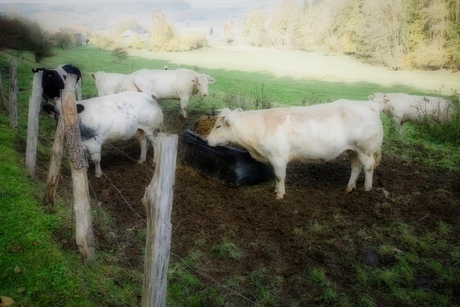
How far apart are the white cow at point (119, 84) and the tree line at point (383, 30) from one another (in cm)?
→ 740

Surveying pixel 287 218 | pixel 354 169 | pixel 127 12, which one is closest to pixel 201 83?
pixel 354 169

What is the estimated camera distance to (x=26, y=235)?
12.2 ft

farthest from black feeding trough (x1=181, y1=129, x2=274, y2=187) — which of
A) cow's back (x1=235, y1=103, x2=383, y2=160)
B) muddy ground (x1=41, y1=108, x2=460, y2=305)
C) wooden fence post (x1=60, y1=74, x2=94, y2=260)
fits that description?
wooden fence post (x1=60, y1=74, x2=94, y2=260)

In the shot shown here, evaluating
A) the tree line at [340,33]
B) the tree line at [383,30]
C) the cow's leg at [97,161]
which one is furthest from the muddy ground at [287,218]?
the tree line at [340,33]

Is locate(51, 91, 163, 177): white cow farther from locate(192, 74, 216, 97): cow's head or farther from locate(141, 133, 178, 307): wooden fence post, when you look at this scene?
locate(141, 133, 178, 307): wooden fence post

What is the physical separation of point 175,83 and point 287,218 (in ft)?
21.1

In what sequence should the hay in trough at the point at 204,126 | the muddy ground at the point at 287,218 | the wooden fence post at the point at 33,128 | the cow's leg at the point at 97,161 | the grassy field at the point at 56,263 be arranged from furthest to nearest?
the hay in trough at the point at 204,126
the cow's leg at the point at 97,161
the wooden fence post at the point at 33,128
the muddy ground at the point at 287,218
the grassy field at the point at 56,263

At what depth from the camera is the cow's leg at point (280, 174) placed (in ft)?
18.5

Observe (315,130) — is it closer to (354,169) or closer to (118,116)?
(354,169)

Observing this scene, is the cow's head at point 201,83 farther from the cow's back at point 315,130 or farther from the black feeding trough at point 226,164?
the cow's back at point 315,130

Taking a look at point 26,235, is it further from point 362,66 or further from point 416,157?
point 362,66

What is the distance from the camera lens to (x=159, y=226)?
2217 millimetres

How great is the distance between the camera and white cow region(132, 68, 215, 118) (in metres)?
10.3

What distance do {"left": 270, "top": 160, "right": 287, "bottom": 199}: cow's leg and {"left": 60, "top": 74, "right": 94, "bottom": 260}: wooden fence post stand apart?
304 cm
